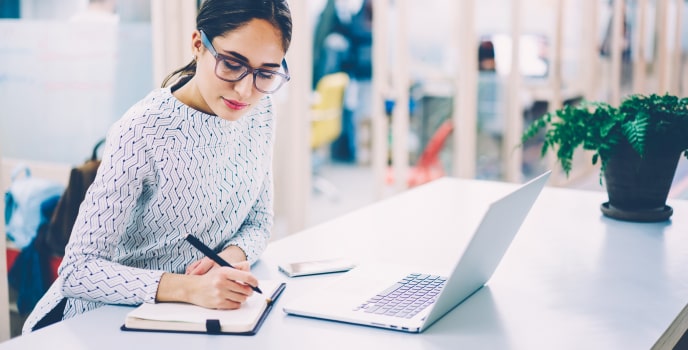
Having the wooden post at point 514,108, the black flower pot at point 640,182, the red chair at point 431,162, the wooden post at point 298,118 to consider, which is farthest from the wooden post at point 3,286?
the wooden post at point 514,108

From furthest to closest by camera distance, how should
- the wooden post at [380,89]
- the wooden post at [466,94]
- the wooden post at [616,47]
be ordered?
the wooden post at [616,47]
the wooden post at [466,94]
the wooden post at [380,89]

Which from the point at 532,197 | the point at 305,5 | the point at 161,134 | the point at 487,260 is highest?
the point at 305,5

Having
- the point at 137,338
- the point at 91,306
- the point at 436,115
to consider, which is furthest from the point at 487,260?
the point at 436,115

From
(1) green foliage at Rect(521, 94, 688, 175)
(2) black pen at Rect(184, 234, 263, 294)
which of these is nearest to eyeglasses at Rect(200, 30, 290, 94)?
(2) black pen at Rect(184, 234, 263, 294)

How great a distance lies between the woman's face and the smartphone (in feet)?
1.07

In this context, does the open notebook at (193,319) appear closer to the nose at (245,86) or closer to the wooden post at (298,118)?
the nose at (245,86)

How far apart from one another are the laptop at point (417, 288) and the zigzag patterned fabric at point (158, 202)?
0.28m

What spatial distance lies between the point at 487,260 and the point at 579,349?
0.26 metres

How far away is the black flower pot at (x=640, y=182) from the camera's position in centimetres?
205

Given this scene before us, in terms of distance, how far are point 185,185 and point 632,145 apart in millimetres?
1132

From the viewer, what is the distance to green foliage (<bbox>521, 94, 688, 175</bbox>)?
2.01 metres

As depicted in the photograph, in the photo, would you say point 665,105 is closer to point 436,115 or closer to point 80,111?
point 80,111

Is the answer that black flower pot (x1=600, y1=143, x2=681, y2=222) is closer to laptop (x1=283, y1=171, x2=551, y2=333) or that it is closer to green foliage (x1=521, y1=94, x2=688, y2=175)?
green foliage (x1=521, y1=94, x2=688, y2=175)

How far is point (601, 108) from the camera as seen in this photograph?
6.82ft
